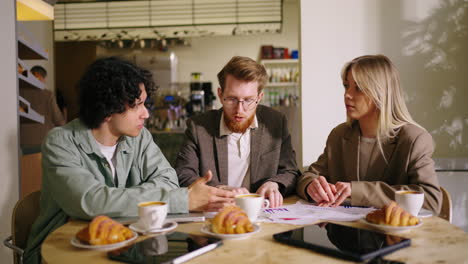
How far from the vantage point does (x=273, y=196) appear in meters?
1.46

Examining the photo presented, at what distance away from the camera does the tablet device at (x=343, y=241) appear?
0.87 m

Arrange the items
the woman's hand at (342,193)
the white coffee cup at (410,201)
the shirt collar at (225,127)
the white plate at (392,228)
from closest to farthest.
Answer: the white plate at (392,228), the white coffee cup at (410,201), the woman's hand at (342,193), the shirt collar at (225,127)

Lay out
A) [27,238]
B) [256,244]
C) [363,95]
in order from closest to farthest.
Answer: [256,244]
[27,238]
[363,95]

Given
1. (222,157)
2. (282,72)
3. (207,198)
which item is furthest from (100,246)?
(282,72)

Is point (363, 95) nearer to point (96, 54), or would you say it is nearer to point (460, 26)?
point (460, 26)

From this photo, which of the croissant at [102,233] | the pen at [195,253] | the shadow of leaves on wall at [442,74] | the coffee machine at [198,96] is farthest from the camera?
the coffee machine at [198,96]

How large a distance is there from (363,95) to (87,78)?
113 cm

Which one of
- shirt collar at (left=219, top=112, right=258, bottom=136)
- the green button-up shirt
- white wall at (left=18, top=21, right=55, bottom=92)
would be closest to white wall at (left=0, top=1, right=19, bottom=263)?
the green button-up shirt

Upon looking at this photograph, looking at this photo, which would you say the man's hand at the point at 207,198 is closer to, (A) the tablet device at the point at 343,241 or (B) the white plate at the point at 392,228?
(A) the tablet device at the point at 343,241

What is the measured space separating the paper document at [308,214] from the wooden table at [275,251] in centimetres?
12

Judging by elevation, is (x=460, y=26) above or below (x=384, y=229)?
above

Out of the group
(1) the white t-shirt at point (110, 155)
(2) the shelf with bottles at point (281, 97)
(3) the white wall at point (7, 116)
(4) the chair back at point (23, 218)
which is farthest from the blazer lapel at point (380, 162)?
(2) the shelf with bottles at point (281, 97)

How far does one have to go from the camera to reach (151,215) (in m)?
1.07

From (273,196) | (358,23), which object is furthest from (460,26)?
(273,196)
